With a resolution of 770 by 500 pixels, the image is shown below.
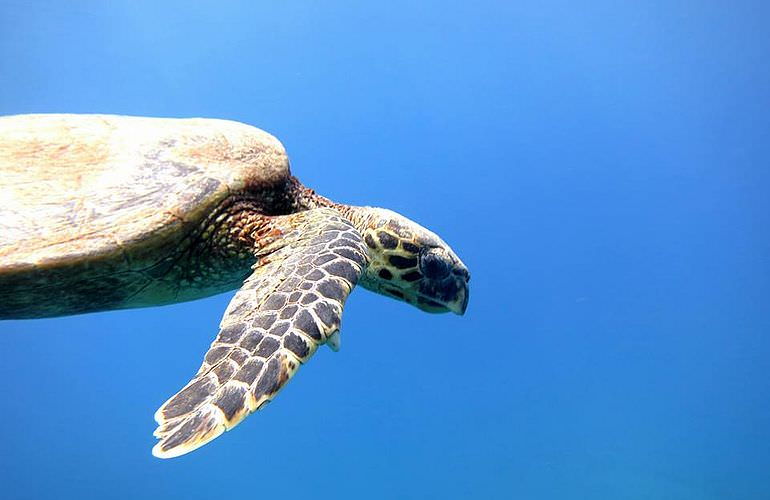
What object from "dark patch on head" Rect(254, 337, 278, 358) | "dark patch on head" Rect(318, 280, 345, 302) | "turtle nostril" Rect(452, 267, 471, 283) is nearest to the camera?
"dark patch on head" Rect(254, 337, 278, 358)

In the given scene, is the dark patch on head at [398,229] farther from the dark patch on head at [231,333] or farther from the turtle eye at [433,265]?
the dark patch on head at [231,333]

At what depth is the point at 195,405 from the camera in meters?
1.81

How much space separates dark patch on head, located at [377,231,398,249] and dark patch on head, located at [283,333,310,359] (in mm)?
1818

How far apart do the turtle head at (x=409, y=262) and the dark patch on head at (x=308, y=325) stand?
171cm

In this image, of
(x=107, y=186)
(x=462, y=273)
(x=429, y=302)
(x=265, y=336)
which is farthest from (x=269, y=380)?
(x=462, y=273)

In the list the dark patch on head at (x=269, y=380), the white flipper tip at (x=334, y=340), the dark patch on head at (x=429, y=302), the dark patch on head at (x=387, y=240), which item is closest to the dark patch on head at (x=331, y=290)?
the white flipper tip at (x=334, y=340)

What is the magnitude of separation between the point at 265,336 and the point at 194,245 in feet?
4.21

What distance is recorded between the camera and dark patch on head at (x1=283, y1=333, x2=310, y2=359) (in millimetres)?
1955

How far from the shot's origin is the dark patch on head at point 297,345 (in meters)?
1.96

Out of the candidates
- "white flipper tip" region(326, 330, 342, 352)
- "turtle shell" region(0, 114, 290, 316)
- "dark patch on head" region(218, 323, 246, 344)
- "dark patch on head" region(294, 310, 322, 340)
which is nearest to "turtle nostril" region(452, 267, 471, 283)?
"turtle shell" region(0, 114, 290, 316)

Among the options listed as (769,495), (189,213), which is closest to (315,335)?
(189,213)

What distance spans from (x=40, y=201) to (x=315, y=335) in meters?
1.80

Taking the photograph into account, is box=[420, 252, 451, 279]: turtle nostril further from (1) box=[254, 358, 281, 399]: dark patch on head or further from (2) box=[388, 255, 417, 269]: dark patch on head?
(1) box=[254, 358, 281, 399]: dark patch on head

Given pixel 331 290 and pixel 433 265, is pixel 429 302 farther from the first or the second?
pixel 331 290
